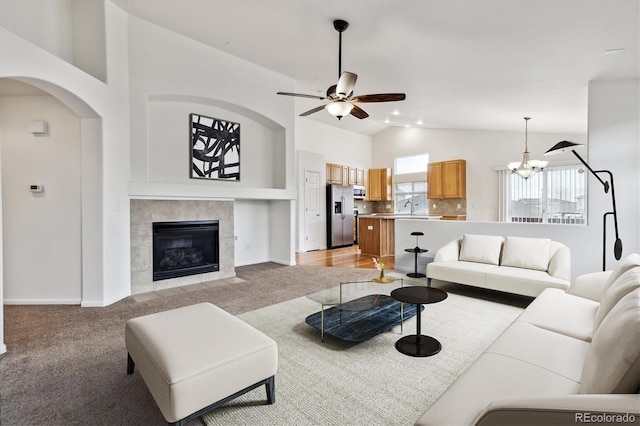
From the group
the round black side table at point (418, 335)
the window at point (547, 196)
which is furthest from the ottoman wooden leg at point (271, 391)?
the window at point (547, 196)

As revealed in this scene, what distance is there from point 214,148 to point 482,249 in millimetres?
4356

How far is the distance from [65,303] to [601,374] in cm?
487

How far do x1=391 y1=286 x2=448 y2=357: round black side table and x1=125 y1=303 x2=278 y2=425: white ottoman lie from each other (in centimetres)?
118

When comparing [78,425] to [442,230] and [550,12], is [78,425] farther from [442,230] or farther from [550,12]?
[442,230]

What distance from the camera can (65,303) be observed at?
3752mm

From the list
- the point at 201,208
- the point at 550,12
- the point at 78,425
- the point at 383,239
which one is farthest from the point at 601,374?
the point at 383,239

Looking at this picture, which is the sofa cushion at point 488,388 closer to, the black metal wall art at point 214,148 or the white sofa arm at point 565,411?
the white sofa arm at point 565,411

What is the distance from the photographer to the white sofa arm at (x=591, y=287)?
2590mm

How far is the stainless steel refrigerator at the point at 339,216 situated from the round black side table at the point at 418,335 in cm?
571

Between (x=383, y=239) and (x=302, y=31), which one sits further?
(x=383, y=239)

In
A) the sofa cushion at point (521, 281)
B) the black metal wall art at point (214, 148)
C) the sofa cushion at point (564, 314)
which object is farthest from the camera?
the black metal wall art at point (214, 148)

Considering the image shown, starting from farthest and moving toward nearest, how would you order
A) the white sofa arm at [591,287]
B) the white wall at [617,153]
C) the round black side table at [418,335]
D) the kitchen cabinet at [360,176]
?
1. the kitchen cabinet at [360,176]
2. the white wall at [617,153]
3. the white sofa arm at [591,287]
4. the round black side table at [418,335]

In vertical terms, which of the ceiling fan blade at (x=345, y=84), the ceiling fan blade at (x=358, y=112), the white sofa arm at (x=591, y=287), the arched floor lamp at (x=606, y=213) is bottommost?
the white sofa arm at (x=591, y=287)

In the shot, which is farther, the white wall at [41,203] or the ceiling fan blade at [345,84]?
the white wall at [41,203]
